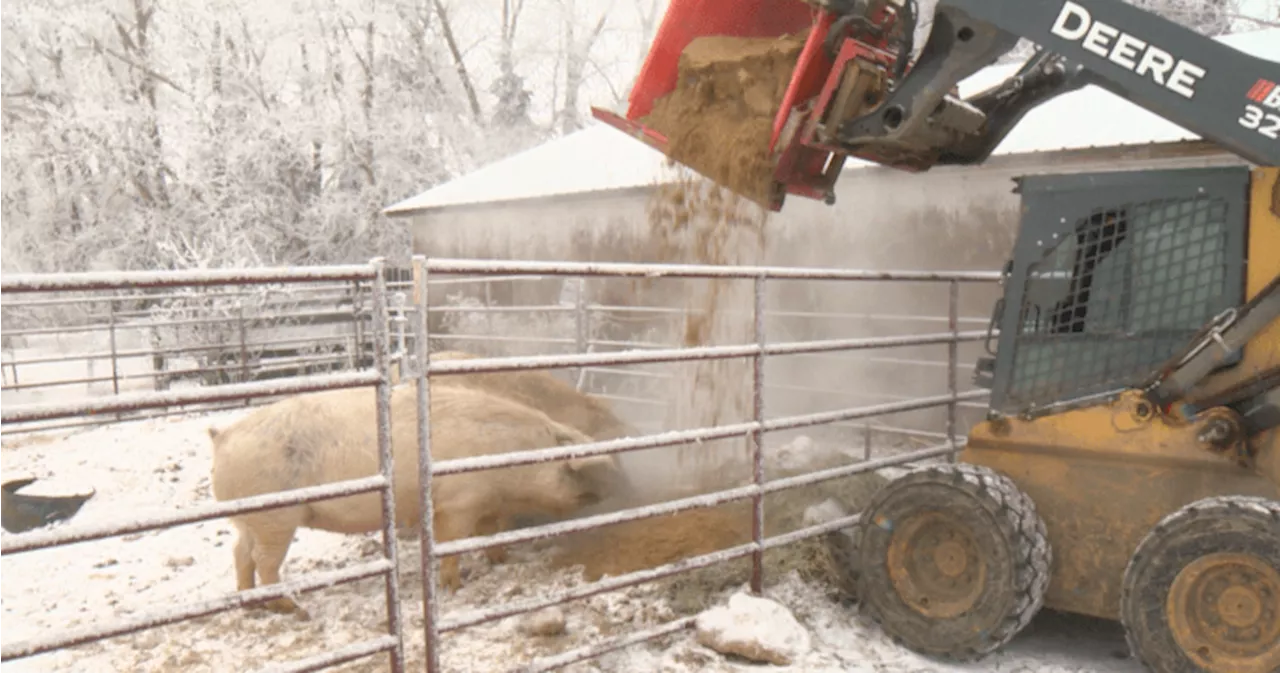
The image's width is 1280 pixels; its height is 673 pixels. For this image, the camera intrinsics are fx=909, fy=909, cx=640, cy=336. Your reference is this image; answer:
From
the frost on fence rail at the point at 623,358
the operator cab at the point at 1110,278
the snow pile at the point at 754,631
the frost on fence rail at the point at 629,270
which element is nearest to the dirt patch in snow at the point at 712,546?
the snow pile at the point at 754,631

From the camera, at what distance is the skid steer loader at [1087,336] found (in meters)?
3.26

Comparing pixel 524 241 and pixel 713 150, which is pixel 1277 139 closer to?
pixel 713 150

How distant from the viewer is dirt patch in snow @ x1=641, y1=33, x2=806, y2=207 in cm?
398

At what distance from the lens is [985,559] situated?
3750 mm

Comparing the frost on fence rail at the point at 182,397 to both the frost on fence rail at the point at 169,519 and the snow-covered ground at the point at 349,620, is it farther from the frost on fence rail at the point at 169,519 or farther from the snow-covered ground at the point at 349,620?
the snow-covered ground at the point at 349,620

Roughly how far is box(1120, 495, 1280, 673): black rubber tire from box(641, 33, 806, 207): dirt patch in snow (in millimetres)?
2081

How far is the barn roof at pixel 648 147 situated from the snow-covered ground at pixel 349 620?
2895 mm

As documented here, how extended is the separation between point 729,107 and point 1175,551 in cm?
252

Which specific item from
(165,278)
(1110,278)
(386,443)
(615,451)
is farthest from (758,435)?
(165,278)

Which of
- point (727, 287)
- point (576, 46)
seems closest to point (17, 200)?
point (576, 46)

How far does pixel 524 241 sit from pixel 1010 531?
9.75m

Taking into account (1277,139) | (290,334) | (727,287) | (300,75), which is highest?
(300,75)

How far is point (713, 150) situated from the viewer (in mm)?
4141

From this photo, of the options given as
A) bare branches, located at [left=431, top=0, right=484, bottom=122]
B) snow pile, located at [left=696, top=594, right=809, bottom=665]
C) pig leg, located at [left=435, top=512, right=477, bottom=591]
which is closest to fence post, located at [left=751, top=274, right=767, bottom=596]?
snow pile, located at [left=696, top=594, right=809, bottom=665]
